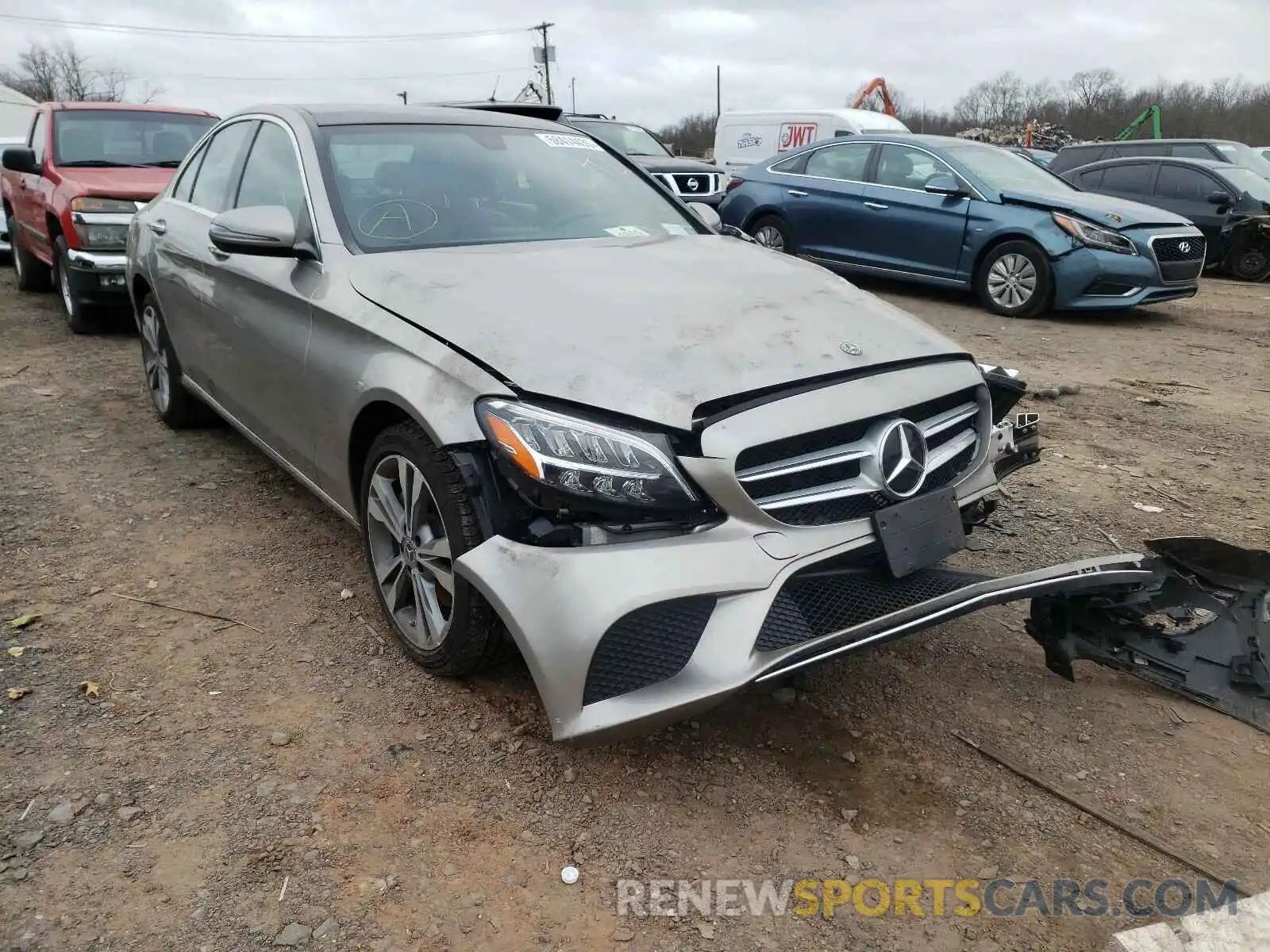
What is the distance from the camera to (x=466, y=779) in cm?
245

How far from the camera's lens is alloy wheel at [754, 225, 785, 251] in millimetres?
10188

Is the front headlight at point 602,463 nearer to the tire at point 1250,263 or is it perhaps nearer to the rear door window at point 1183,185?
the rear door window at point 1183,185

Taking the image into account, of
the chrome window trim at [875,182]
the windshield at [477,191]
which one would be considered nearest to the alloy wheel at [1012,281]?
the chrome window trim at [875,182]

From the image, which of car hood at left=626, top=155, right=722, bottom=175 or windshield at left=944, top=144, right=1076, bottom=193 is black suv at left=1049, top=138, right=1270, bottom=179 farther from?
car hood at left=626, top=155, right=722, bottom=175

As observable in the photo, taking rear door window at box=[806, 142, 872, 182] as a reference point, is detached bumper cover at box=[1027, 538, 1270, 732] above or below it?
below

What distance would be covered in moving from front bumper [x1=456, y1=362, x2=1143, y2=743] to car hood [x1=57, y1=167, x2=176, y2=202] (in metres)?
5.95

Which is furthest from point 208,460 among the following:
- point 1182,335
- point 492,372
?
point 1182,335

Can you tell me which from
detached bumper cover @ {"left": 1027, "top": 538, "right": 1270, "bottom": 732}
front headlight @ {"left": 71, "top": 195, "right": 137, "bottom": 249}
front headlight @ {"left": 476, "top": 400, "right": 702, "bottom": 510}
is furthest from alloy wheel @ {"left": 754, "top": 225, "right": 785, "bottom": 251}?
front headlight @ {"left": 476, "top": 400, "right": 702, "bottom": 510}

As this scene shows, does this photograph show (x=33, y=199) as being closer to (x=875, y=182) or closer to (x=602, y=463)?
(x=875, y=182)

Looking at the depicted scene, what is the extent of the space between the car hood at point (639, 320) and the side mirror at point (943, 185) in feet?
20.6

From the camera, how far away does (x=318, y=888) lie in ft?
6.86

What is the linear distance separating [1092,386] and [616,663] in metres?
5.29

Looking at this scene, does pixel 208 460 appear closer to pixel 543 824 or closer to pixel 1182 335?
pixel 543 824

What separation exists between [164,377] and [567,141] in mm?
2555
